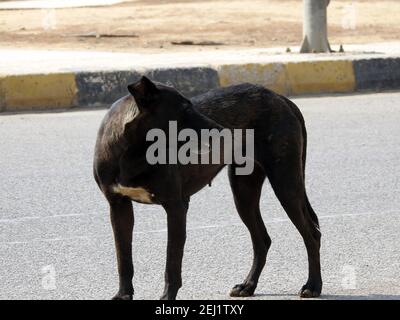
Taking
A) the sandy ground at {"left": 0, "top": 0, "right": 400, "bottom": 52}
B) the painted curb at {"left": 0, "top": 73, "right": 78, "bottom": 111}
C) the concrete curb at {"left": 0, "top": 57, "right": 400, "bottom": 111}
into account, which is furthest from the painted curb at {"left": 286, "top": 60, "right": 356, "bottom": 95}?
the sandy ground at {"left": 0, "top": 0, "right": 400, "bottom": 52}

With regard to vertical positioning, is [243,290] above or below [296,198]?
below

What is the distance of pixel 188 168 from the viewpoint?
15.9ft

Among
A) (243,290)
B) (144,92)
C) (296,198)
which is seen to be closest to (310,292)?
(243,290)

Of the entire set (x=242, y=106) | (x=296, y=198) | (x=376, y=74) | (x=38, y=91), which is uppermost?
(x=242, y=106)

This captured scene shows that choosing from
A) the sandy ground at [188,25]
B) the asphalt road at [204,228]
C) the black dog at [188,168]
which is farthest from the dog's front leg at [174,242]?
the sandy ground at [188,25]

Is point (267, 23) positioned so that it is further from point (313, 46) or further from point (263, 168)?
point (263, 168)

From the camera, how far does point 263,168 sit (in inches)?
203

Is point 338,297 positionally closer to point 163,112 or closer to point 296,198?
point 296,198

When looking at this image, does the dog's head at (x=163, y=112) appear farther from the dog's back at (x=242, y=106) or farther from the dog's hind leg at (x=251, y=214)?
the dog's hind leg at (x=251, y=214)

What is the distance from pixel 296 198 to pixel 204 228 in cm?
164

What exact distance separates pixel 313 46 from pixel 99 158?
813 centimetres

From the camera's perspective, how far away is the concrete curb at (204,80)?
36.0 ft

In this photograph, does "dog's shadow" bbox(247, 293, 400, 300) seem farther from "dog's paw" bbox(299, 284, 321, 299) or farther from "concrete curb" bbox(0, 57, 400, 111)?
"concrete curb" bbox(0, 57, 400, 111)

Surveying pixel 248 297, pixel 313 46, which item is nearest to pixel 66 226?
pixel 248 297
